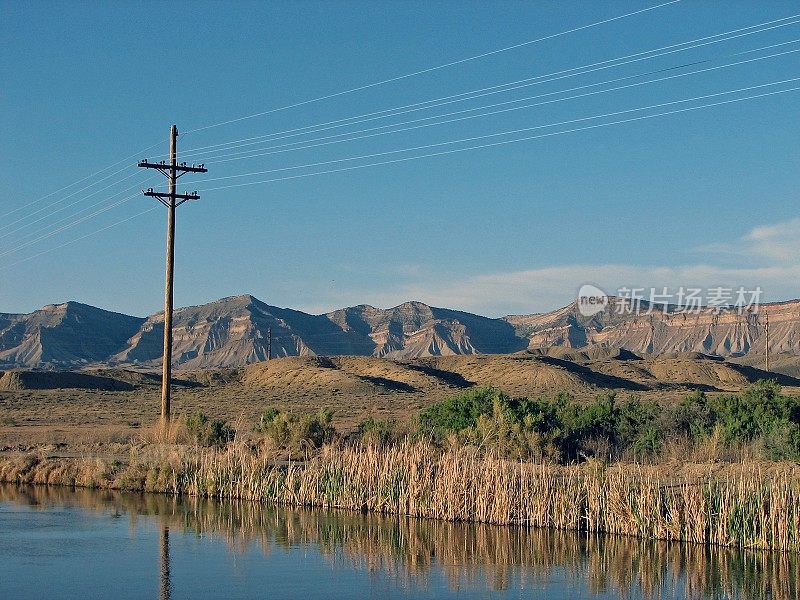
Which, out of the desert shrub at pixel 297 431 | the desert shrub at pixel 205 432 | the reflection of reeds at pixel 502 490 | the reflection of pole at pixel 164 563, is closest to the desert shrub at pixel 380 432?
the desert shrub at pixel 297 431

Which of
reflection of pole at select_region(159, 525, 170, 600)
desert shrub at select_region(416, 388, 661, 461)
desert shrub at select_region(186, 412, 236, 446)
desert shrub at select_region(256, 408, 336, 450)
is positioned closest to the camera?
reflection of pole at select_region(159, 525, 170, 600)

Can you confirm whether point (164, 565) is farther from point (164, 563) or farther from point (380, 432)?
point (380, 432)

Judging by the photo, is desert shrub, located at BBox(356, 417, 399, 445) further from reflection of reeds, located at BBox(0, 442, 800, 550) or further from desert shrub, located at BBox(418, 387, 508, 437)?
reflection of reeds, located at BBox(0, 442, 800, 550)

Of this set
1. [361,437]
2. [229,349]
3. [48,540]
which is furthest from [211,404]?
[229,349]

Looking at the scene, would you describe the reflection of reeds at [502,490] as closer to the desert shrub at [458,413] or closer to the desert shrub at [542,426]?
the desert shrub at [542,426]

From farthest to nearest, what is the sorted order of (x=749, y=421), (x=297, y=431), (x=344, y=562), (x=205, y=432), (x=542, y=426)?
(x=205, y=432)
(x=297, y=431)
(x=749, y=421)
(x=542, y=426)
(x=344, y=562)

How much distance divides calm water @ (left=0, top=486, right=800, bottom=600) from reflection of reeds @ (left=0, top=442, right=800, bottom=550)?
42 centimetres

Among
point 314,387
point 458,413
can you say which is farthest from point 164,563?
point 314,387

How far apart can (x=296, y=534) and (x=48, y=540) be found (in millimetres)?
4408

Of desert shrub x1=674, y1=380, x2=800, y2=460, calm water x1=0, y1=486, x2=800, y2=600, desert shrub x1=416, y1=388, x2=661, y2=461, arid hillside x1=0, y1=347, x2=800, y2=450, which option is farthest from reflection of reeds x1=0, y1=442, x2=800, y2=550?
arid hillside x1=0, y1=347, x2=800, y2=450

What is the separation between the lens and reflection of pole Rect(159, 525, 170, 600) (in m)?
14.9

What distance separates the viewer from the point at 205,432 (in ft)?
106

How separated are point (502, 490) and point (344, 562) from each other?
14.1ft

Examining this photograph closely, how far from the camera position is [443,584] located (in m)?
15.6
